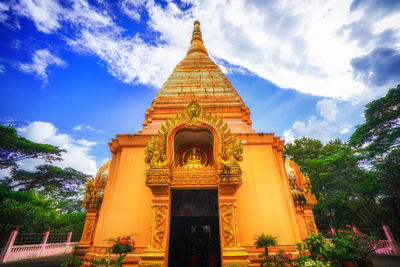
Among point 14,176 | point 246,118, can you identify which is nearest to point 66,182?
point 14,176

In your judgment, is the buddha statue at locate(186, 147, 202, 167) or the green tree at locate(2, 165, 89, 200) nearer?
the buddha statue at locate(186, 147, 202, 167)

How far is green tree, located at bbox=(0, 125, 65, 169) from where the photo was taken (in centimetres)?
1678

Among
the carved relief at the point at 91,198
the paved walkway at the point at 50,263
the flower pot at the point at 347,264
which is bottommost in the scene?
the paved walkway at the point at 50,263

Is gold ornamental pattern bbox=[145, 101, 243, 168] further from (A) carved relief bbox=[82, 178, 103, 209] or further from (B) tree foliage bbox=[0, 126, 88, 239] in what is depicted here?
(B) tree foliage bbox=[0, 126, 88, 239]

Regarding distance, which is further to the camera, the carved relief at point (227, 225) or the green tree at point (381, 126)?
the green tree at point (381, 126)

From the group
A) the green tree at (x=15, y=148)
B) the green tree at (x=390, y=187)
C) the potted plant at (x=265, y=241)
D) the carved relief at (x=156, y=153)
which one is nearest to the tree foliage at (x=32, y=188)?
the green tree at (x=15, y=148)

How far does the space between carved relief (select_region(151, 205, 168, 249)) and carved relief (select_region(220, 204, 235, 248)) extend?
1594 millimetres

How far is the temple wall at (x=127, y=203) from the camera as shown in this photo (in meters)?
5.64

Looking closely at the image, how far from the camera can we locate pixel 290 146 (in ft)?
80.6

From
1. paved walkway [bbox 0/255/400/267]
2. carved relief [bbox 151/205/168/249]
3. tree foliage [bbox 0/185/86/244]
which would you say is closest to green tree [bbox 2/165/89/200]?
tree foliage [bbox 0/185/86/244]

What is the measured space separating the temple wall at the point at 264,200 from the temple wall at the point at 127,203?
3.00 meters

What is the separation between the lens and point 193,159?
6.68 meters

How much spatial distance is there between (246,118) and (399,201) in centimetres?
1570

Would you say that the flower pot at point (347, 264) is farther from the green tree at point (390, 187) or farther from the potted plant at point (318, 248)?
the green tree at point (390, 187)
